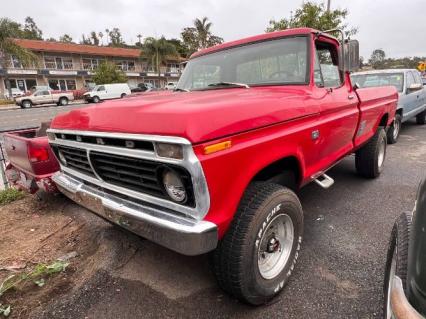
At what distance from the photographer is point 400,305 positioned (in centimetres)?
132

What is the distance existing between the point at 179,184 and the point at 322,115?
179 cm

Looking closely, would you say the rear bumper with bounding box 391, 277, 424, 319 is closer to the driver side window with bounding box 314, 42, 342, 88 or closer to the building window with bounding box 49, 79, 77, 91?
the driver side window with bounding box 314, 42, 342, 88

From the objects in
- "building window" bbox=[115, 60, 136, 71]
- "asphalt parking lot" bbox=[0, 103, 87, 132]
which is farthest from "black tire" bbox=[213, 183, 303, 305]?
"building window" bbox=[115, 60, 136, 71]

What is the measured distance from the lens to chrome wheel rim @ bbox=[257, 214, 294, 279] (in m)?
2.45

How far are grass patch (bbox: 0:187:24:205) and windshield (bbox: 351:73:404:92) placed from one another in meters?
7.98

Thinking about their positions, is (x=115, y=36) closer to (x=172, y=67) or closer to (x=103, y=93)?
(x=172, y=67)

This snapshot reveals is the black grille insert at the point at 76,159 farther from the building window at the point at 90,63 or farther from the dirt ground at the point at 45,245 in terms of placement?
the building window at the point at 90,63

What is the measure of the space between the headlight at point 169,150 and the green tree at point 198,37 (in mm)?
39262

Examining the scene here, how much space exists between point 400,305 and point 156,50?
47.2 m

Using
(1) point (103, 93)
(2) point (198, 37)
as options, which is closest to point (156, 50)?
(2) point (198, 37)

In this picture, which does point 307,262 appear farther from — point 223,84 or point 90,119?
point 90,119

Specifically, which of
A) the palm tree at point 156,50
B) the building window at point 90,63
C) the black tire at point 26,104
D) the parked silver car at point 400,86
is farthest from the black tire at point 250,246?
the building window at point 90,63

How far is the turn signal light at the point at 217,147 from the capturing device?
1854 mm

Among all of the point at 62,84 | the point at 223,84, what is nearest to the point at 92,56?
the point at 62,84
